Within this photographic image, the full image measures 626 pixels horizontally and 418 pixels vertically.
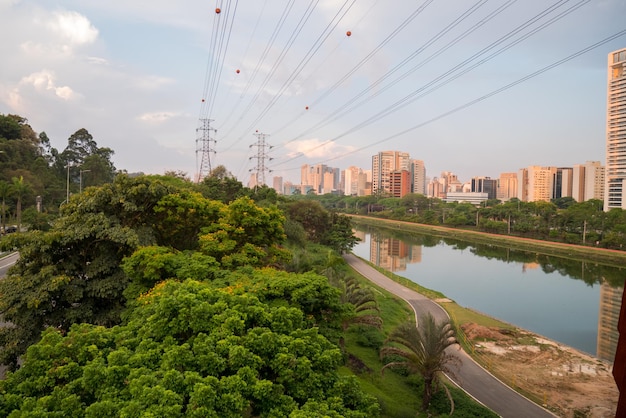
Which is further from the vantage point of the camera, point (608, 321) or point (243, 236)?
point (608, 321)

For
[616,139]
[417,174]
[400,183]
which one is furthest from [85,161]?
[417,174]

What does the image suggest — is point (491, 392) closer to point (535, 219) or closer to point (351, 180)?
point (535, 219)

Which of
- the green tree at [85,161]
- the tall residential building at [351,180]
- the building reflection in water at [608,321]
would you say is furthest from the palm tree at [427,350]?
the tall residential building at [351,180]

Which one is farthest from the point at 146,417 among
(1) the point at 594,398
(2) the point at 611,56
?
(2) the point at 611,56

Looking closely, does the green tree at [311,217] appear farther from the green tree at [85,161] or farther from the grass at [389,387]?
the green tree at [85,161]

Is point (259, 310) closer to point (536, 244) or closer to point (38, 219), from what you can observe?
point (38, 219)

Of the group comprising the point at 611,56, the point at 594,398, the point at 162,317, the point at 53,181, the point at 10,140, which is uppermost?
the point at 611,56
